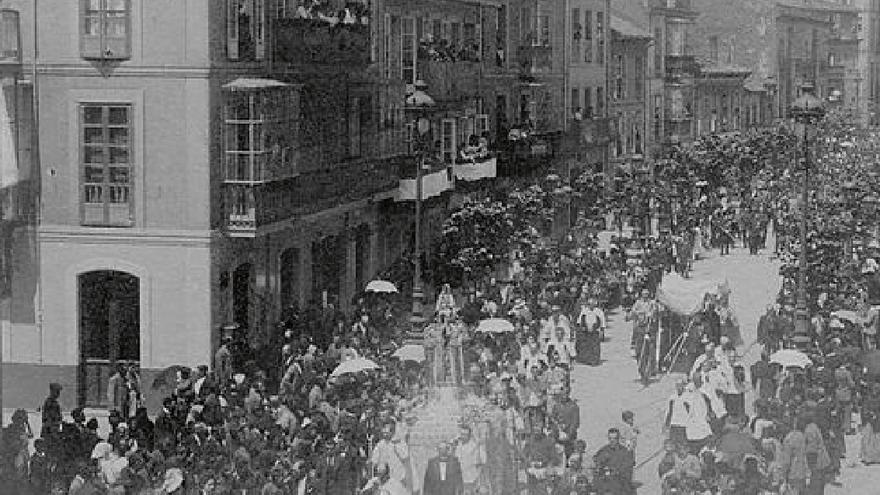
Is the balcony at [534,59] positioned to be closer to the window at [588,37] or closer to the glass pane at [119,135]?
the window at [588,37]

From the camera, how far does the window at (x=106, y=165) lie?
32.0 metres

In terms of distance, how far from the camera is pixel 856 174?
65.6 m

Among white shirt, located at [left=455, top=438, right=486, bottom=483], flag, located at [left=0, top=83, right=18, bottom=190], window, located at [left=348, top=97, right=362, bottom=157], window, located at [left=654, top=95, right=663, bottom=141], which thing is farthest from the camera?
window, located at [left=654, top=95, right=663, bottom=141]

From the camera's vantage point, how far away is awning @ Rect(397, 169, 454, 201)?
149ft

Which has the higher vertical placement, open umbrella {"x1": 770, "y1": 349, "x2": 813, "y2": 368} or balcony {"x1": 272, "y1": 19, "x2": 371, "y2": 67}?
balcony {"x1": 272, "y1": 19, "x2": 371, "y2": 67}

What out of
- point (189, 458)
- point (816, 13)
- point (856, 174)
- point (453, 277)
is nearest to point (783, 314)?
point (453, 277)

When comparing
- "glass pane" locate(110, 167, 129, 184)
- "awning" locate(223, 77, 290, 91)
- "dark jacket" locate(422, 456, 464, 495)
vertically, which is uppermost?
"awning" locate(223, 77, 290, 91)

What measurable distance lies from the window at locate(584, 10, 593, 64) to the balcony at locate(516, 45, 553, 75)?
5614mm

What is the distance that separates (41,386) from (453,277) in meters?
13.8

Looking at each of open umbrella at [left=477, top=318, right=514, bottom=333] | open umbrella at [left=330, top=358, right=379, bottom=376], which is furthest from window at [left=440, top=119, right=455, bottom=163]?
open umbrella at [left=330, top=358, right=379, bottom=376]

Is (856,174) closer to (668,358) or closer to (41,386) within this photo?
(668,358)

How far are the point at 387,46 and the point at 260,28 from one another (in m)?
11.0

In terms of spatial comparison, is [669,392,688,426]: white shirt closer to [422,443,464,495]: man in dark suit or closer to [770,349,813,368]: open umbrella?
[770,349,813,368]: open umbrella

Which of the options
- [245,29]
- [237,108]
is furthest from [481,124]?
[237,108]
